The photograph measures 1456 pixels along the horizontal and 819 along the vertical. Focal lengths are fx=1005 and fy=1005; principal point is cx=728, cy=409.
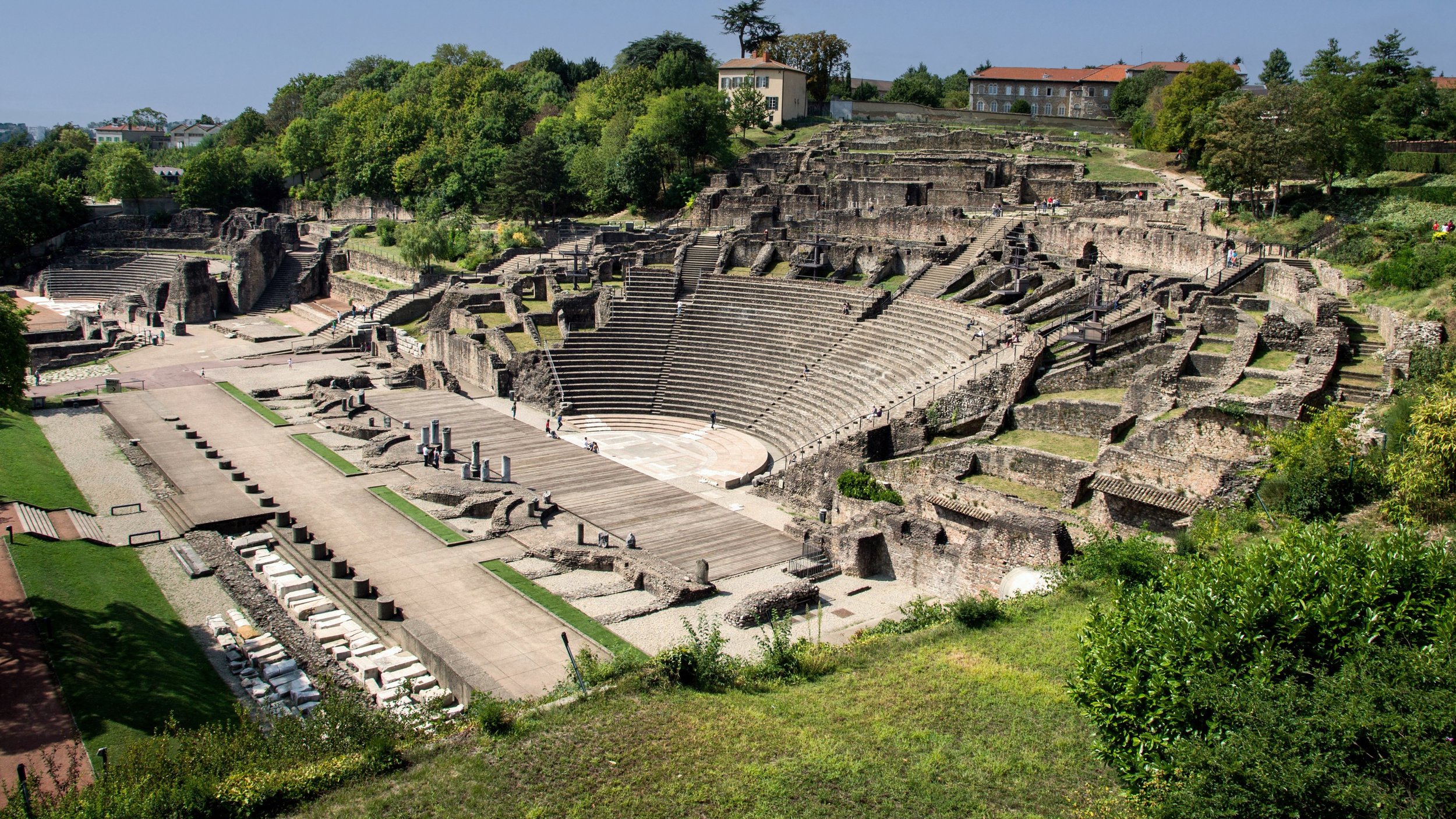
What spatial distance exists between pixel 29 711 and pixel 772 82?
67100 mm

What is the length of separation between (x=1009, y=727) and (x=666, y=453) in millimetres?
21901

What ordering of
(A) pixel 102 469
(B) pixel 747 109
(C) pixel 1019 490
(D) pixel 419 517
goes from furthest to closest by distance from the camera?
(B) pixel 747 109, (A) pixel 102 469, (D) pixel 419 517, (C) pixel 1019 490

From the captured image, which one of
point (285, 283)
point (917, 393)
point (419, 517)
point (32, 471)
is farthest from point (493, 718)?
point (285, 283)

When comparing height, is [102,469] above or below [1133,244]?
below

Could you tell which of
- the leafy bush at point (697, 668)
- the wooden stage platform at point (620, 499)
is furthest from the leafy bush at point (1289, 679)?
the wooden stage platform at point (620, 499)

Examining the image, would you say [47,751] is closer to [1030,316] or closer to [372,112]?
[1030,316]

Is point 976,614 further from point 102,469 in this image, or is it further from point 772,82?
point 772,82

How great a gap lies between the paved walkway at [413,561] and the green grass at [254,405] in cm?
98

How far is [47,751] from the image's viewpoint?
15.4 meters

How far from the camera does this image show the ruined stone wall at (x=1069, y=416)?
26.4 m

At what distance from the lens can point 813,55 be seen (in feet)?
276

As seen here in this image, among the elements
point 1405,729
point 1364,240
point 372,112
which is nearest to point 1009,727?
point 1405,729

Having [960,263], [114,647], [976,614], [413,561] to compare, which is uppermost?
[960,263]

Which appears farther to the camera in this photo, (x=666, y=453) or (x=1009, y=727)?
(x=666, y=453)
